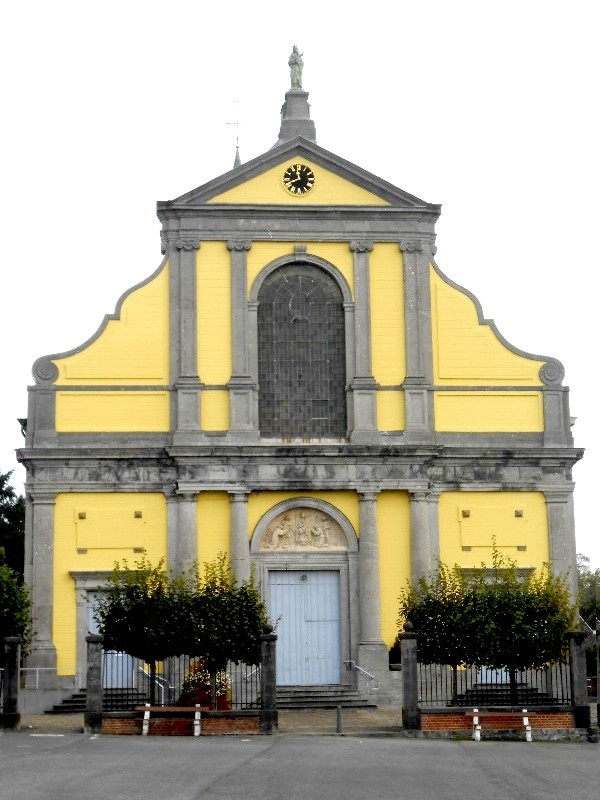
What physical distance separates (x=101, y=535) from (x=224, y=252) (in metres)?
7.77

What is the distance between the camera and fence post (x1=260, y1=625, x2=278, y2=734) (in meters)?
28.1

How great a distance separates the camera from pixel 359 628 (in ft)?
114

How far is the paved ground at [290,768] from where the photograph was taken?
1839 centimetres

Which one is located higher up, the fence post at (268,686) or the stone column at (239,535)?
the stone column at (239,535)

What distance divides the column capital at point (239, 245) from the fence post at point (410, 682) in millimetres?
11422

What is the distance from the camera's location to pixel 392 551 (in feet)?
116

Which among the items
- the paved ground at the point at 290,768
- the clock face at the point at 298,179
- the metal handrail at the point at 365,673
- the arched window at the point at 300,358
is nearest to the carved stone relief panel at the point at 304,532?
the arched window at the point at 300,358

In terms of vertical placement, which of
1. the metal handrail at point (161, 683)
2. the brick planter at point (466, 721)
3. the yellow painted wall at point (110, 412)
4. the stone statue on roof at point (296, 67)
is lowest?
the brick planter at point (466, 721)

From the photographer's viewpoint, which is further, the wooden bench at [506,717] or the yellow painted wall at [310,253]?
the yellow painted wall at [310,253]

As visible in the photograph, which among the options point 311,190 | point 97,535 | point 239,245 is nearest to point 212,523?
point 97,535

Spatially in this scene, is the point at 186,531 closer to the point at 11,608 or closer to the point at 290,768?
the point at 11,608

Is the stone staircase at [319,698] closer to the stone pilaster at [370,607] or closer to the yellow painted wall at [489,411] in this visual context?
the stone pilaster at [370,607]

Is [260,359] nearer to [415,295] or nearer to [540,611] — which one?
[415,295]

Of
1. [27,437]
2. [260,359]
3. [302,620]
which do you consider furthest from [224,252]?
[302,620]
